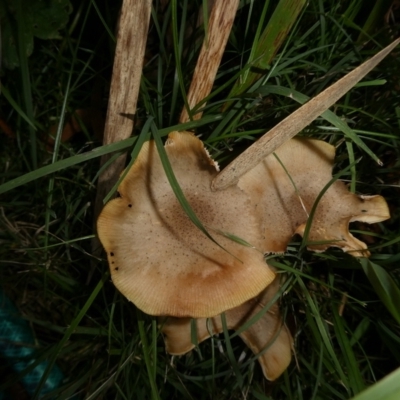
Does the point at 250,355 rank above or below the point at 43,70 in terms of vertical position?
below

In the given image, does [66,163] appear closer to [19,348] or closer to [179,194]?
[179,194]

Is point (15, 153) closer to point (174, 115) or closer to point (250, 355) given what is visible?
point (174, 115)

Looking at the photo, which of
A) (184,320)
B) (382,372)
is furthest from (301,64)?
(382,372)

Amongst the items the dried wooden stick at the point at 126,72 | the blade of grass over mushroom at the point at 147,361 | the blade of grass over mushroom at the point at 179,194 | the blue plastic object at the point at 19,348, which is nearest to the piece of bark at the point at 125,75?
the dried wooden stick at the point at 126,72

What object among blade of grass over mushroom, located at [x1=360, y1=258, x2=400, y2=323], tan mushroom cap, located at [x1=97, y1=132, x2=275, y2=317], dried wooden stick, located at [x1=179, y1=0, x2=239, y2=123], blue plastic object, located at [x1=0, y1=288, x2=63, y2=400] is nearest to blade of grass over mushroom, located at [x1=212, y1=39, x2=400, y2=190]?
tan mushroom cap, located at [x1=97, y1=132, x2=275, y2=317]

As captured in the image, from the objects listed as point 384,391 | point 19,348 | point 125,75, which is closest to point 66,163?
point 125,75

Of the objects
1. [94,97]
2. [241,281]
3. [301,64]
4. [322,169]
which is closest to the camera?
[241,281]
